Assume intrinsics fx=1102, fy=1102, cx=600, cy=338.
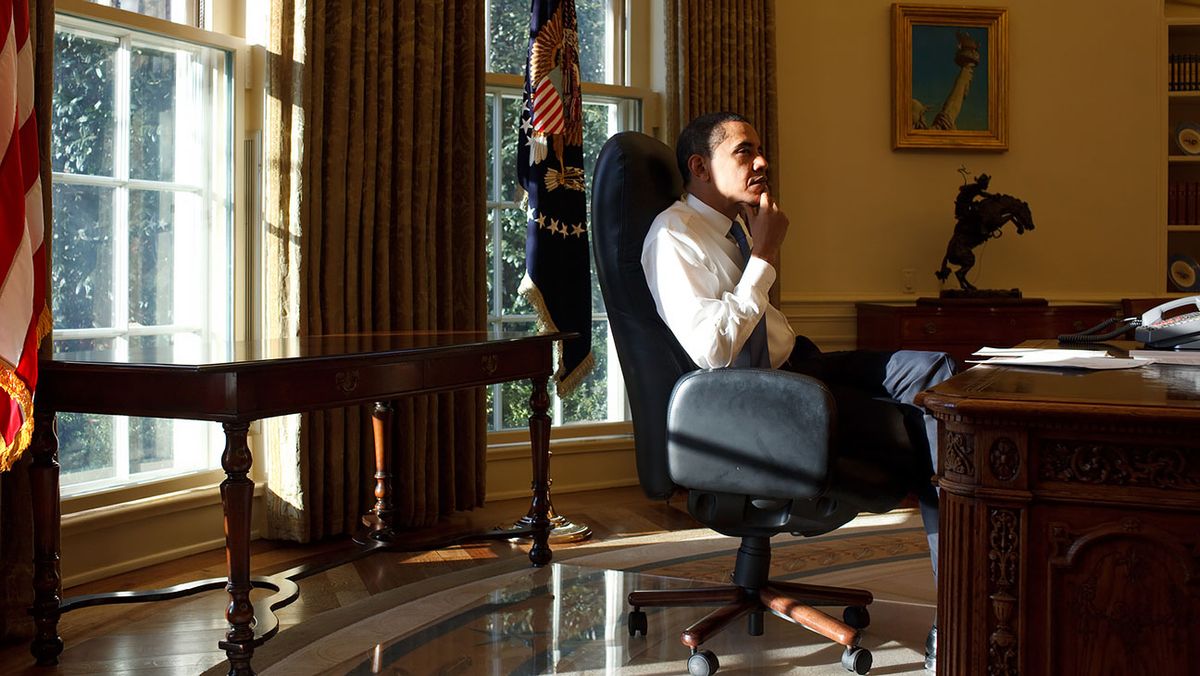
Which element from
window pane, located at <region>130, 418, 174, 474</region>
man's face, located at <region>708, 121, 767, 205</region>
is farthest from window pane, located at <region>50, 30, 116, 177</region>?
man's face, located at <region>708, 121, 767, 205</region>

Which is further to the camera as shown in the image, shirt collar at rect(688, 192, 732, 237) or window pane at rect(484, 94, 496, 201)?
window pane at rect(484, 94, 496, 201)

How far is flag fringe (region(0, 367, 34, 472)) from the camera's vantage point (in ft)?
7.32

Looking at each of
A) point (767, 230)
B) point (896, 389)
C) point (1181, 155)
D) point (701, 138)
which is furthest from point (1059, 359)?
point (1181, 155)

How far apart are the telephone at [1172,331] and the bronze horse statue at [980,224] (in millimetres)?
2559

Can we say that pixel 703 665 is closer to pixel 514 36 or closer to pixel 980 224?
pixel 514 36

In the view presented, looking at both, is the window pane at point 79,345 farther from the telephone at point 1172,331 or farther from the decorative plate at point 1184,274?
the decorative plate at point 1184,274

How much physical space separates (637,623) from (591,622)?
0.19m

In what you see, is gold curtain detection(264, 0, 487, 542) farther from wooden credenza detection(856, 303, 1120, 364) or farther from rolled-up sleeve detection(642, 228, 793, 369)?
wooden credenza detection(856, 303, 1120, 364)

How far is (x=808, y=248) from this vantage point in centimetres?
529

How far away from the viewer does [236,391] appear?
221 cm

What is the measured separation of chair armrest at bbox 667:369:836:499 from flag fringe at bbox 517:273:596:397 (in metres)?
1.76

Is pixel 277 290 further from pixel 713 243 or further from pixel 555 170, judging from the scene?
pixel 713 243

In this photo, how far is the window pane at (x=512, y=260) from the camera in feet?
15.1

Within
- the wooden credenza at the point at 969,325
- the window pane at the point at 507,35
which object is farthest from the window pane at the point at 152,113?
the wooden credenza at the point at 969,325
